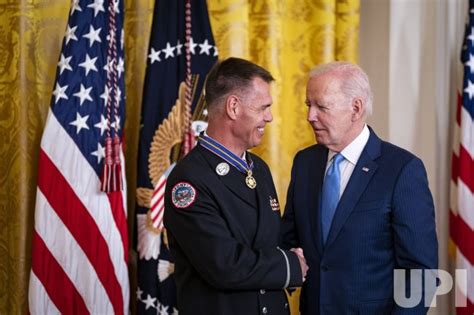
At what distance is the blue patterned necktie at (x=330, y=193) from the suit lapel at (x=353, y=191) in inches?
2.0

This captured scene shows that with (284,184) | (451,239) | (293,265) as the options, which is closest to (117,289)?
(284,184)

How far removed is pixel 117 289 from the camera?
3445mm

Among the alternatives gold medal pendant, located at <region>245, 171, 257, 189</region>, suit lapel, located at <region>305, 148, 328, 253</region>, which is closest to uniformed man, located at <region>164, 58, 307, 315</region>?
gold medal pendant, located at <region>245, 171, 257, 189</region>

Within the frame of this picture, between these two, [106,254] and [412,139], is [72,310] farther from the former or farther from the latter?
[412,139]

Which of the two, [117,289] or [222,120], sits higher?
[222,120]

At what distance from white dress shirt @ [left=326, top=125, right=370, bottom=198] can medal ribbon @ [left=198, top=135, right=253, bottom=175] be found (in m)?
0.36

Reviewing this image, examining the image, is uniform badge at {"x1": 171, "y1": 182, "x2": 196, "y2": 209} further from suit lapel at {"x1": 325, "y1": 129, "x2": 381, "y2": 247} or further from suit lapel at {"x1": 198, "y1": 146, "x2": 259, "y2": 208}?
suit lapel at {"x1": 325, "y1": 129, "x2": 381, "y2": 247}

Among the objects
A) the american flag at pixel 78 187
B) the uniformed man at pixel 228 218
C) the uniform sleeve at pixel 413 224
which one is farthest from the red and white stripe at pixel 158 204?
the uniform sleeve at pixel 413 224

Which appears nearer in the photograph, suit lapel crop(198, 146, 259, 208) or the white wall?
suit lapel crop(198, 146, 259, 208)

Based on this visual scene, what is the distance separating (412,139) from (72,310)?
215cm

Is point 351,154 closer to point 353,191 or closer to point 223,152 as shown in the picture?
point 353,191

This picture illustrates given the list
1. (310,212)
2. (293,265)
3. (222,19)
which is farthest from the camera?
(222,19)

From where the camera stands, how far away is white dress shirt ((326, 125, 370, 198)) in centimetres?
238

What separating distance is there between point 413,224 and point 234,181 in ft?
1.88
